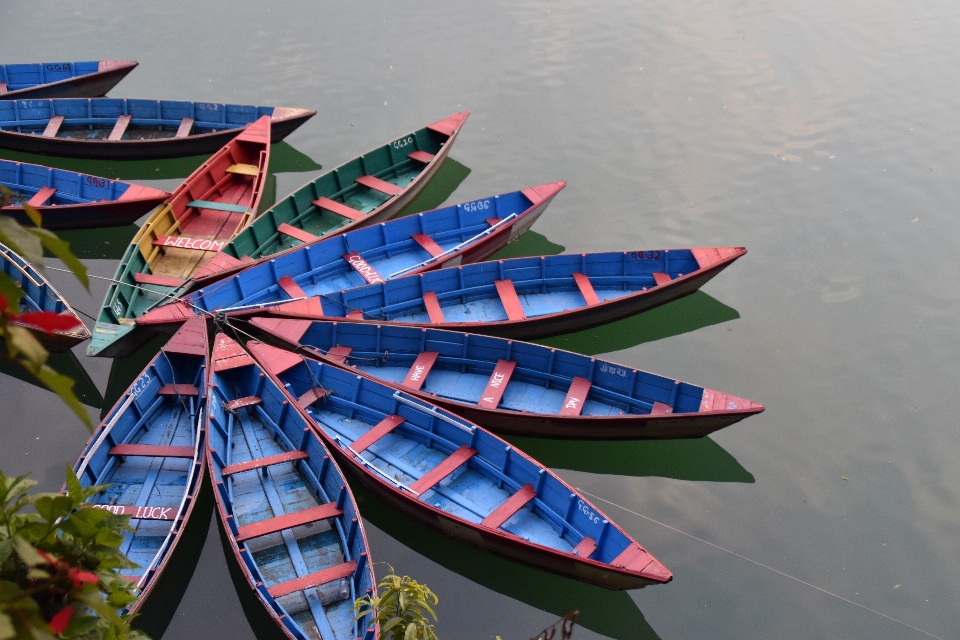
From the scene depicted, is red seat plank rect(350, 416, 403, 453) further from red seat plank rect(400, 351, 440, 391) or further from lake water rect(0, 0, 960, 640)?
lake water rect(0, 0, 960, 640)

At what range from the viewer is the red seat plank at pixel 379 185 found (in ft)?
70.7

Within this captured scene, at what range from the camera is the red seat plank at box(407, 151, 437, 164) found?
22.7 m

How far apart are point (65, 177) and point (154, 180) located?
2.71m

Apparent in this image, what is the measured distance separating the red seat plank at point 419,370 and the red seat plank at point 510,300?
203 centimetres

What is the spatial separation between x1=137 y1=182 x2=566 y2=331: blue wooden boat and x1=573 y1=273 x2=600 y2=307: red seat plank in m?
Result: 2.19

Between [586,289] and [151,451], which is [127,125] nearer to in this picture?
[151,451]

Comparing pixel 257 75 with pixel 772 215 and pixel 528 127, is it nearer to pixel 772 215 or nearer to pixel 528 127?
pixel 528 127

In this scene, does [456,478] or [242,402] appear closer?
[456,478]

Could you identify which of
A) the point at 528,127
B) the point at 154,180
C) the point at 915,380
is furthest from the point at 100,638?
the point at 528,127

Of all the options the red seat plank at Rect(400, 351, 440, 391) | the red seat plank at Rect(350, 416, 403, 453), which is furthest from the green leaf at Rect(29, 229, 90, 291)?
the red seat plank at Rect(400, 351, 440, 391)

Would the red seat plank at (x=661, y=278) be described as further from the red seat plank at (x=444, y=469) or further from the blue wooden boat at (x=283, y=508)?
the blue wooden boat at (x=283, y=508)

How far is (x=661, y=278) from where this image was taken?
18.9m

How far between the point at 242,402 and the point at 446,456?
4.22 meters

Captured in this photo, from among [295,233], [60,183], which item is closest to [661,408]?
[295,233]
